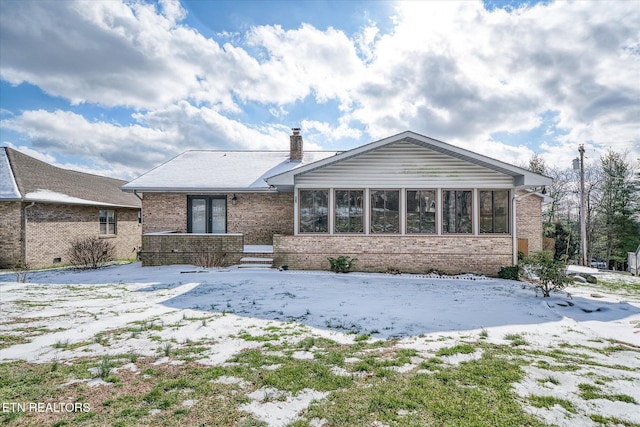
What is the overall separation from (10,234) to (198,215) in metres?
8.25

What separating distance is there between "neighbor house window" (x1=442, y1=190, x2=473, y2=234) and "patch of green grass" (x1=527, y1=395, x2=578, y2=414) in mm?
8337

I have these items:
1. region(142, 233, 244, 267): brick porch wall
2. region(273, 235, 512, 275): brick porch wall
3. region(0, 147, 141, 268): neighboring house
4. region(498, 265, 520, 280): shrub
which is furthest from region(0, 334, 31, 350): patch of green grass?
region(498, 265, 520, 280): shrub

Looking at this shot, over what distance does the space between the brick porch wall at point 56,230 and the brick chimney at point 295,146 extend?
11685mm

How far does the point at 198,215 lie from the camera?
13766 mm

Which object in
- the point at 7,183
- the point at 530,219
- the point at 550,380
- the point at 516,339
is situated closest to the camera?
the point at 550,380

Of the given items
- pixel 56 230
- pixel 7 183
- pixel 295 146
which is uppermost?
pixel 295 146

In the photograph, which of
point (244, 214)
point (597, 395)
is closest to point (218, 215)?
point (244, 214)

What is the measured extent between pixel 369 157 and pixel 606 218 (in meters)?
26.9

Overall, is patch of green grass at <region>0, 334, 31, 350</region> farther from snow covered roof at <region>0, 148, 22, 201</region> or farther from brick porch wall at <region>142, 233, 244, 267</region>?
snow covered roof at <region>0, 148, 22, 201</region>

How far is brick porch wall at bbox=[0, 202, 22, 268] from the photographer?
13.0m

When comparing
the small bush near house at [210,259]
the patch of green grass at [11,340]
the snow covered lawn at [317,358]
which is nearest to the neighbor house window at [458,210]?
the snow covered lawn at [317,358]

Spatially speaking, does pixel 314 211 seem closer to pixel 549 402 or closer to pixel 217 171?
pixel 217 171

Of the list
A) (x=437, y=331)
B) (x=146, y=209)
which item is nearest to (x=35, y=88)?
(x=146, y=209)

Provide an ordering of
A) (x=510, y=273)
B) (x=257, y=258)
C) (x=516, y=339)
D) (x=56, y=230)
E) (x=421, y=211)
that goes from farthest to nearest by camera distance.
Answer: (x=56, y=230)
(x=257, y=258)
(x=421, y=211)
(x=510, y=273)
(x=516, y=339)
